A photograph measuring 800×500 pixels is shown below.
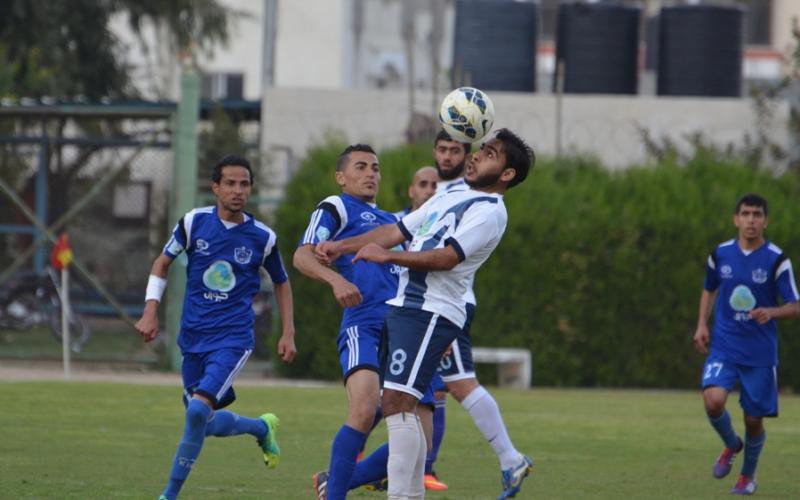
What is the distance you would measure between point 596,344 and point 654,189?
7.92 feet

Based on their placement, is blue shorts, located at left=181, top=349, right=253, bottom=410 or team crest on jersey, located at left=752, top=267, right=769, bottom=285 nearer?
blue shorts, located at left=181, top=349, right=253, bottom=410

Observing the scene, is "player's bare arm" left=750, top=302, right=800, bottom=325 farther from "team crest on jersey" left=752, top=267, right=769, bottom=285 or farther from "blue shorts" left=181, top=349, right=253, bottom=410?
"blue shorts" left=181, top=349, right=253, bottom=410

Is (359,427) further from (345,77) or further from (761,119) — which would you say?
(345,77)

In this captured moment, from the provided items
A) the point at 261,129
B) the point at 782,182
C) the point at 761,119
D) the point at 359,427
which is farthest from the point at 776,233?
the point at 359,427

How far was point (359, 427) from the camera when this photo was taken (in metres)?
7.85

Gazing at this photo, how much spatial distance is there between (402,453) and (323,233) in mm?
1597

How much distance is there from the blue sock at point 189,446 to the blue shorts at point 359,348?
88cm

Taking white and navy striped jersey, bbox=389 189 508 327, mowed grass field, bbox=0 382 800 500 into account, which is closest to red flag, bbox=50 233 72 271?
mowed grass field, bbox=0 382 800 500

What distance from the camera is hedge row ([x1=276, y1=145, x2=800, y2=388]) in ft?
66.0

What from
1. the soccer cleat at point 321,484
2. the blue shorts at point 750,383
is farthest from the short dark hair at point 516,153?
the blue shorts at point 750,383

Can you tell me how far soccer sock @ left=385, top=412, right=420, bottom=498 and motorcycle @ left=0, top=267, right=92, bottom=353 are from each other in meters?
14.6

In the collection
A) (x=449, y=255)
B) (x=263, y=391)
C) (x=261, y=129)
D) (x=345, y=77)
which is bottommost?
(x=263, y=391)

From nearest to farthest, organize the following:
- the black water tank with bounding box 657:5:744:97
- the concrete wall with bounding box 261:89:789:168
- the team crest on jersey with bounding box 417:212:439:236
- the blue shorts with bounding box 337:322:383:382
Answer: the team crest on jersey with bounding box 417:212:439:236 → the blue shorts with bounding box 337:322:383:382 → the concrete wall with bounding box 261:89:789:168 → the black water tank with bounding box 657:5:744:97

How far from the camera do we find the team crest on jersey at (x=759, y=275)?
35.0 ft
